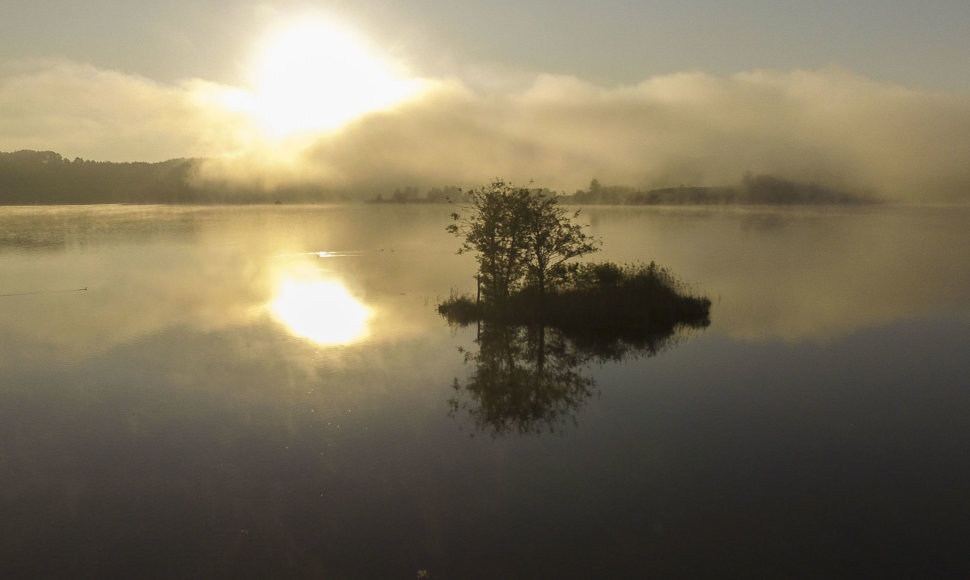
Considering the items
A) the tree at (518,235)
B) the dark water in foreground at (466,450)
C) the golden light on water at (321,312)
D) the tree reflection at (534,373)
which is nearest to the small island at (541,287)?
the tree at (518,235)

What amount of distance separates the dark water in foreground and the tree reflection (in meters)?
0.30

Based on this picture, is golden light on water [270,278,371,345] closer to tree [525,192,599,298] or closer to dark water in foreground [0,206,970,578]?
dark water in foreground [0,206,970,578]

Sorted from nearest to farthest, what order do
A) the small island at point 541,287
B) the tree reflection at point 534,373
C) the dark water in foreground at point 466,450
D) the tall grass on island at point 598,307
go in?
the dark water in foreground at point 466,450 < the tree reflection at point 534,373 < the tall grass on island at point 598,307 < the small island at point 541,287

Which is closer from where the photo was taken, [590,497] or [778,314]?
[590,497]

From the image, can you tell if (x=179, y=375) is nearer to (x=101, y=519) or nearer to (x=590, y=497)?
(x=101, y=519)

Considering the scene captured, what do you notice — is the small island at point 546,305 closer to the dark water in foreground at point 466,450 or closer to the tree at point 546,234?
the tree at point 546,234

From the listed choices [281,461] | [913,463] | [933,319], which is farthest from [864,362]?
[281,461]

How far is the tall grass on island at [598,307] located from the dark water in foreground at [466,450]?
393cm

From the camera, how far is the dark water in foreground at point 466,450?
1966 centimetres

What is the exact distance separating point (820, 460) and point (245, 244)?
161 metres

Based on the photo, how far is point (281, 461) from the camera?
26375 millimetres

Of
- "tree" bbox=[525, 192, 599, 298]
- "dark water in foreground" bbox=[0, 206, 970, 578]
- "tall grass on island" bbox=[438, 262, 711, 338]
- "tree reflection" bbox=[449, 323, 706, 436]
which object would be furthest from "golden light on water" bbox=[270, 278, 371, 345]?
"tree" bbox=[525, 192, 599, 298]

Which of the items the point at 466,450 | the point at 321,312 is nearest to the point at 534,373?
the point at 466,450

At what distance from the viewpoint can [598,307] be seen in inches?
2270
